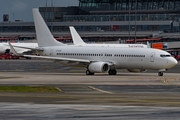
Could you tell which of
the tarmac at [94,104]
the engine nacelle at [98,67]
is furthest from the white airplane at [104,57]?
the tarmac at [94,104]

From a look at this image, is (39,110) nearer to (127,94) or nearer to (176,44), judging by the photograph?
(127,94)

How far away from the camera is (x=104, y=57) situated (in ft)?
269

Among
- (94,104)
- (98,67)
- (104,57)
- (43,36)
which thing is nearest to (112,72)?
(104,57)

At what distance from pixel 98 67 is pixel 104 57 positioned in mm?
3161

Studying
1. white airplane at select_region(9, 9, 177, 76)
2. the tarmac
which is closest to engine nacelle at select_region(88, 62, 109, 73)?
white airplane at select_region(9, 9, 177, 76)

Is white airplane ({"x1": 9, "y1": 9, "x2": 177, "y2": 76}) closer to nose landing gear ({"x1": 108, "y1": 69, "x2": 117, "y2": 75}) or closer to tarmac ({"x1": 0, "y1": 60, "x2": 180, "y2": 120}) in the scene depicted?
nose landing gear ({"x1": 108, "y1": 69, "x2": 117, "y2": 75})

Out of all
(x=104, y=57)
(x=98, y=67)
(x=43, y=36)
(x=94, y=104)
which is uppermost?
(x=43, y=36)

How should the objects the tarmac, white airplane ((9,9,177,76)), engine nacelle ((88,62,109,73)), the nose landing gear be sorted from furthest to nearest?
the nose landing gear < engine nacelle ((88,62,109,73)) < white airplane ((9,9,177,76)) < the tarmac

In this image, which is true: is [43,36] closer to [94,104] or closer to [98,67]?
[98,67]

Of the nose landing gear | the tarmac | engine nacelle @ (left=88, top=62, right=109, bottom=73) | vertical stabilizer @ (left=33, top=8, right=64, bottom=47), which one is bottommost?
the nose landing gear

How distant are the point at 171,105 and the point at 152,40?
15255 centimetres

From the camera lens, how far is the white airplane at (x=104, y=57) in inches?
3066

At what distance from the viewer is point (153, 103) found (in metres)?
39.9

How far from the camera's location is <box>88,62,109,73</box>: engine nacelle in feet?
260
